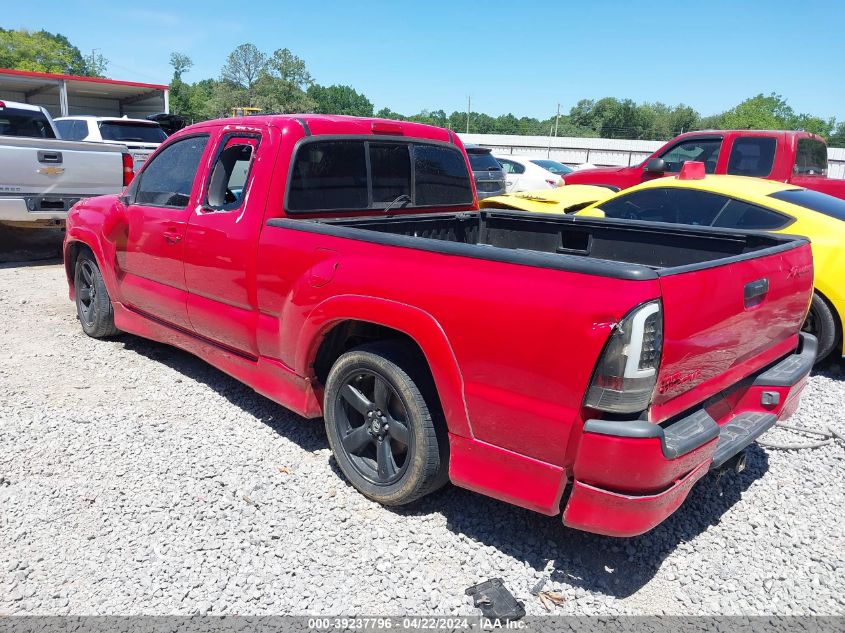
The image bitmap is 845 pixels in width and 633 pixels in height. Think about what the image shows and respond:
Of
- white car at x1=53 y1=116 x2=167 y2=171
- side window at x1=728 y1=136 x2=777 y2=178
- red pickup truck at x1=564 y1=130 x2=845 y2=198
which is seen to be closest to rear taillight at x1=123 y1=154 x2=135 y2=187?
white car at x1=53 y1=116 x2=167 y2=171

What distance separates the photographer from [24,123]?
10797 millimetres

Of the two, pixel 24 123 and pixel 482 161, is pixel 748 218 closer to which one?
pixel 482 161

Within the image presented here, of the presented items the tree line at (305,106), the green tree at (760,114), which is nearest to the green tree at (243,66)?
the tree line at (305,106)

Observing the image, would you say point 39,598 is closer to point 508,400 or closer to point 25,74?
point 508,400

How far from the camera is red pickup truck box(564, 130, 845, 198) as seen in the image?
8.08 m

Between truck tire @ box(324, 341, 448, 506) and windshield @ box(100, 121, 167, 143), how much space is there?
12186 millimetres

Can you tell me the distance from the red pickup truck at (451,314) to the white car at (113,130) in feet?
30.9

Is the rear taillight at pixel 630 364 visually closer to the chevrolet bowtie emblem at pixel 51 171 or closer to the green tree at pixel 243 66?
the chevrolet bowtie emblem at pixel 51 171

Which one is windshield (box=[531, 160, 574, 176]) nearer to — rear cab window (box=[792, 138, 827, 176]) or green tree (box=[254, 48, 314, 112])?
rear cab window (box=[792, 138, 827, 176])

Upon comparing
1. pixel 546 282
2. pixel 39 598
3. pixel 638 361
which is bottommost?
pixel 39 598

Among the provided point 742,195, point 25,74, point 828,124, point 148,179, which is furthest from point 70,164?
point 828,124

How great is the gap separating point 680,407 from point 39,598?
273cm

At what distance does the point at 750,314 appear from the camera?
9.60 ft

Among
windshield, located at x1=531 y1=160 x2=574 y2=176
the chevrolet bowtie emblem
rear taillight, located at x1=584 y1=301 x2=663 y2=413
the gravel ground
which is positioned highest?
windshield, located at x1=531 y1=160 x2=574 y2=176
